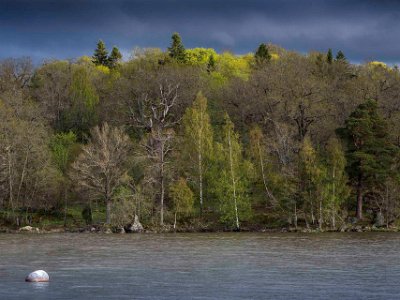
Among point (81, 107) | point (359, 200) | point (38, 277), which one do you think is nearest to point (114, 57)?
point (81, 107)

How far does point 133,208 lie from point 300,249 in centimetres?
3138

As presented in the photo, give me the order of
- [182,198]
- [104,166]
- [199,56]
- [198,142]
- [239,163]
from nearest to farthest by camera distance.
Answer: [182,198] < [104,166] < [239,163] < [198,142] < [199,56]

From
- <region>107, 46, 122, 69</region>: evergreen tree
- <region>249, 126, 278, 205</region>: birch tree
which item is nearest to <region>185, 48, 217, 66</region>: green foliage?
<region>107, 46, 122, 69</region>: evergreen tree

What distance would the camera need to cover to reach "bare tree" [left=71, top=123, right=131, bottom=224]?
8844 cm

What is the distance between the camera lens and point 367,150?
284ft

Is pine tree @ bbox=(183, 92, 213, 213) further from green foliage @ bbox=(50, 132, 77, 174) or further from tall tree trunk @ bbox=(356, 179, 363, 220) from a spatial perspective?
tall tree trunk @ bbox=(356, 179, 363, 220)

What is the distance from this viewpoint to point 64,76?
136500mm

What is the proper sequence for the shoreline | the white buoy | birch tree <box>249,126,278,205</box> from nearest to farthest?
the white buoy < the shoreline < birch tree <box>249,126,278,205</box>

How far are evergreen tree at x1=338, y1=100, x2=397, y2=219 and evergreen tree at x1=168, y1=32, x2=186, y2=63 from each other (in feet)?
214

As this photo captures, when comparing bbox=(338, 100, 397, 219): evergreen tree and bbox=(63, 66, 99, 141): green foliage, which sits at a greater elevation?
bbox=(63, 66, 99, 141): green foliage

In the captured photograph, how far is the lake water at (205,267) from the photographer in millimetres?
34344

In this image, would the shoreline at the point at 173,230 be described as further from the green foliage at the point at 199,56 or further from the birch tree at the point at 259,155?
the green foliage at the point at 199,56

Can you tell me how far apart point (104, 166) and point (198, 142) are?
1202 centimetres

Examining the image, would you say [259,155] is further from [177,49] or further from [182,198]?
[177,49]
